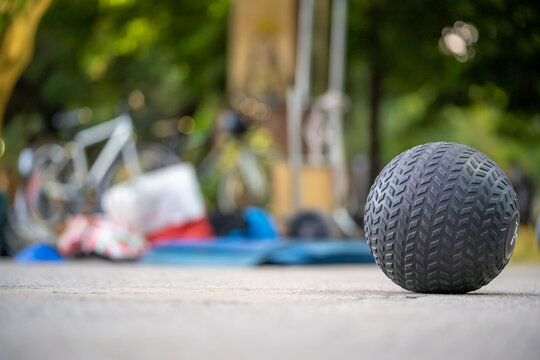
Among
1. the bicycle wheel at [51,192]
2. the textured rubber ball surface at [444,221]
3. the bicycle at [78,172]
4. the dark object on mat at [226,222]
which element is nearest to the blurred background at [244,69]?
the bicycle at [78,172]

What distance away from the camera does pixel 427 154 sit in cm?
508

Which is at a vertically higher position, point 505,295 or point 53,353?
point 53,353

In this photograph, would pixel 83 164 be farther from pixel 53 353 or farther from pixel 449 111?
pixel 53 353

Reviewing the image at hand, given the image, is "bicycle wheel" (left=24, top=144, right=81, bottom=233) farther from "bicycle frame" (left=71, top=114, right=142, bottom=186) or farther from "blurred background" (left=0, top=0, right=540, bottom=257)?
"blurred background" (left=0, top=0, right=540, bottom=257)

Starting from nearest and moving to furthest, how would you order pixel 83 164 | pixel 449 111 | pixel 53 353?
pixel 53 353 → pixel 83 164 → pixel 449 111

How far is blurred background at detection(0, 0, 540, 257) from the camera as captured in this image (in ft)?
48.0

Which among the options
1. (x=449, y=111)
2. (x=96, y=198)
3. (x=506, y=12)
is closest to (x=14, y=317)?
(x=96, y=198)

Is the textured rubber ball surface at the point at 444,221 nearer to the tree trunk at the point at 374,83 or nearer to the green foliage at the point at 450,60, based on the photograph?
the green foliage at the point at 450,60

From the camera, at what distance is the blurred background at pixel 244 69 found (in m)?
14.6

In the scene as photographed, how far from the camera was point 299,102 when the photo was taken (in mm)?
13000

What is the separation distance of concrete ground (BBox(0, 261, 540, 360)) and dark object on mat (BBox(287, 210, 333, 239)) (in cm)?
645

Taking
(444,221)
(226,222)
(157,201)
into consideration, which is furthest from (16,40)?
(444,221)

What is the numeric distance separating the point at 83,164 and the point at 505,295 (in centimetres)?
895

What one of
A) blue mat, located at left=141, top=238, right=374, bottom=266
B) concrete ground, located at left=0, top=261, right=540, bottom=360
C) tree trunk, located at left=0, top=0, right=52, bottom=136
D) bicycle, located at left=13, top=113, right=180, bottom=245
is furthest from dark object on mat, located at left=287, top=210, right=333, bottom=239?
concrete ground, located at left=0, top=261, right=540, bottom=360
